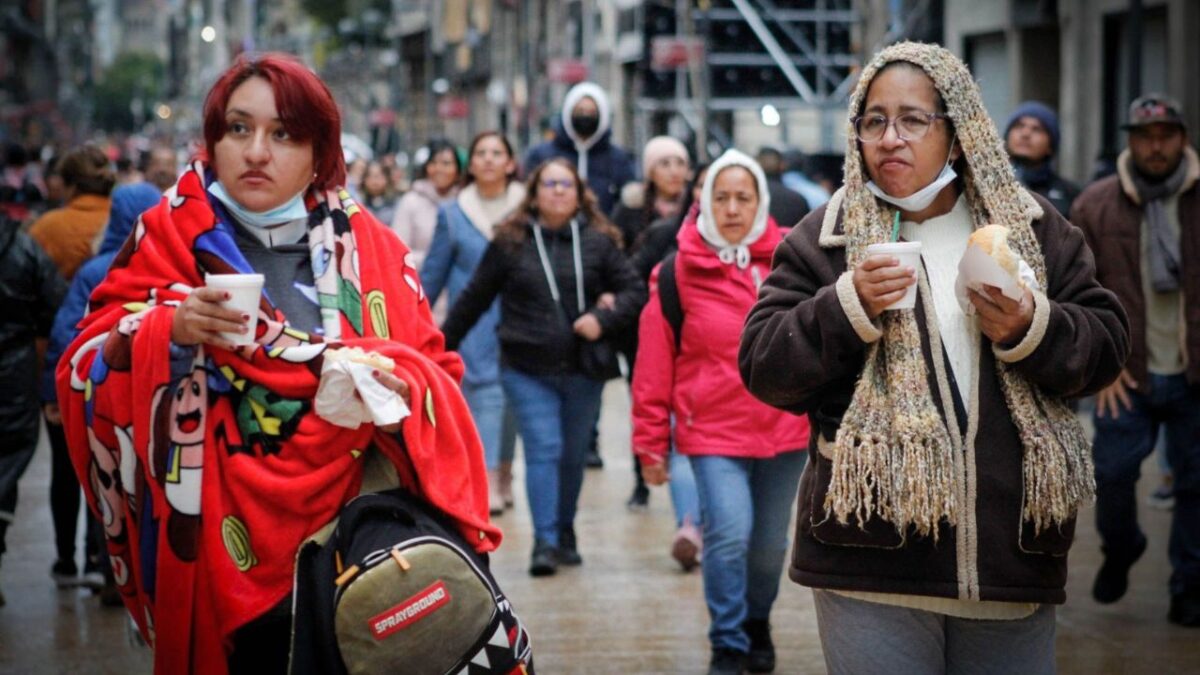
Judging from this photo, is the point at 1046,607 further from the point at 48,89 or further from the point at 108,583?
the point at 48,89

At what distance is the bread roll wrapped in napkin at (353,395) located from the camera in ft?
13.7

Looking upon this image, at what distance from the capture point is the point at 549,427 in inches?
376

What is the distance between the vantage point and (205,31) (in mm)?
190125

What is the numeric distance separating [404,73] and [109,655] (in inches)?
3068

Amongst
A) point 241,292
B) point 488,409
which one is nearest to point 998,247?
point 241,292

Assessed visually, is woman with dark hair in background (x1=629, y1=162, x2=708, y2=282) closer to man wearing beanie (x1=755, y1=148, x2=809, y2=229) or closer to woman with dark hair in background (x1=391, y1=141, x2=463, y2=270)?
man wearing beanie (x1=755, y1=148, x2=809, y2=229)

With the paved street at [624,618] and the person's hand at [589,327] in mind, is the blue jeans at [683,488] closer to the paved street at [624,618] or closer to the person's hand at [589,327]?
the paved street at [624,618]

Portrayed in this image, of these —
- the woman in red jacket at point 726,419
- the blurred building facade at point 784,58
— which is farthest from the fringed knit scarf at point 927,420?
the woman in red jacket at point 726,419

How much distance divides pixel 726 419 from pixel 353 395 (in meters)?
3.10

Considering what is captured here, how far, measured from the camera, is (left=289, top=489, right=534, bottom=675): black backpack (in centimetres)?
402

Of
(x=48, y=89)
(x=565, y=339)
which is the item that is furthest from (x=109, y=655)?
(x=48, y=89)

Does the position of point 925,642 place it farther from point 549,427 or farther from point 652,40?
point 652,40

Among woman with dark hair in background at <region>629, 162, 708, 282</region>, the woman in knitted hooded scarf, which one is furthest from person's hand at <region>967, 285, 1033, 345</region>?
woman with dark hair in background at <region>629, 162, 708, 282</region>

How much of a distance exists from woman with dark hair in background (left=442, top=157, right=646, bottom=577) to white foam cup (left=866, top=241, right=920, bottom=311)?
5.52 meters
